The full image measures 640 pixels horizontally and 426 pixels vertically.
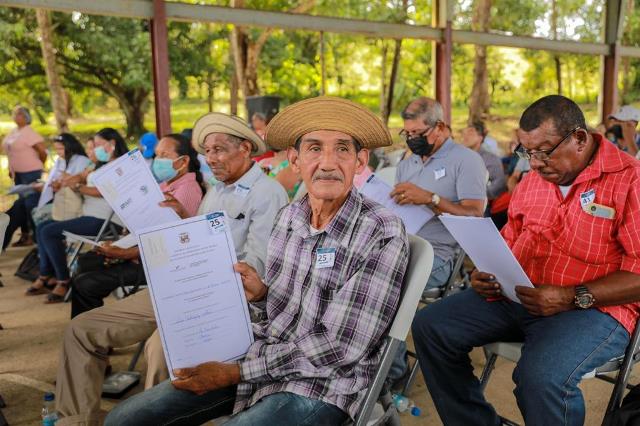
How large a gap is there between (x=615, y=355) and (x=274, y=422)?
A: 1.33 meters

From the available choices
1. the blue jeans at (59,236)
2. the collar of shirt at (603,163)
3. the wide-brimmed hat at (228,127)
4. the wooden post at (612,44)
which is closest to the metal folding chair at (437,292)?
the collar of shirt at (603,163)

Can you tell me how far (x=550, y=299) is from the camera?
7.23 feet

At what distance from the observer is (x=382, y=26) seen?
9047 mm

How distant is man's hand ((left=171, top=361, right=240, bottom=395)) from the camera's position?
1.87 m

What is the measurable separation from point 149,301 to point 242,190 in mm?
720

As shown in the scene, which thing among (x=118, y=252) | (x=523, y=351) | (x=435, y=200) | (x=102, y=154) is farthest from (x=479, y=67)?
(x=523, y=351)

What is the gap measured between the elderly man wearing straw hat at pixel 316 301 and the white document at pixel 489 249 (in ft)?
1.27

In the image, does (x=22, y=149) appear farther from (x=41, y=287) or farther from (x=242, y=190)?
(x=242, y=190)

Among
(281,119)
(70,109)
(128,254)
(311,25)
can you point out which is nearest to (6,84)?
(70,109)

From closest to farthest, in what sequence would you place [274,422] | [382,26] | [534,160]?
[274,422]
[534,160]
[382,26]

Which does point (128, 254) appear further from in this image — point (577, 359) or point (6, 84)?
point (6, 84)

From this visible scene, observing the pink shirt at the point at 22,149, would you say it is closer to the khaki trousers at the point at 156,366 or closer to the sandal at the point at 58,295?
the sandal at the point at 58,295

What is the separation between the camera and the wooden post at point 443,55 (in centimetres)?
950

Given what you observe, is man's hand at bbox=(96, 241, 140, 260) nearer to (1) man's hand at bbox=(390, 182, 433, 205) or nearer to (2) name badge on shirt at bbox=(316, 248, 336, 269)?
(1) man's hand at bbox=(390, 182, 433, 205)
